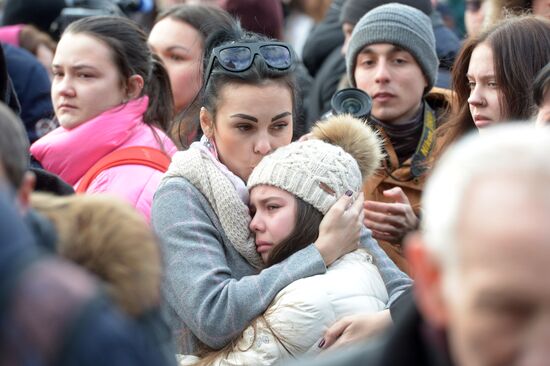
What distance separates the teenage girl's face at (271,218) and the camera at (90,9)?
3.29 m

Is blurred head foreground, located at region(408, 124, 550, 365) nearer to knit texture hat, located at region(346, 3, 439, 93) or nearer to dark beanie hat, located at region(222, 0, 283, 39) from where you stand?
knit texture hat, located at region(346, 3, 439, 93)

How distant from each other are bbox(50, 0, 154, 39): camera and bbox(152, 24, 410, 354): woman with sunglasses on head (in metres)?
2.81

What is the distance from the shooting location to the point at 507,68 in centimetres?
478

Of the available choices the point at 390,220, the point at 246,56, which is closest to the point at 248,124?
the point at 246,56

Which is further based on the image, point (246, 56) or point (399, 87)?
point (399, 87)

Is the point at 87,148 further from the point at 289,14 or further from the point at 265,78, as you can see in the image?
the point at 289,14

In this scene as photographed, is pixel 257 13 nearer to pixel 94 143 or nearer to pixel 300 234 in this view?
pixel 94 143

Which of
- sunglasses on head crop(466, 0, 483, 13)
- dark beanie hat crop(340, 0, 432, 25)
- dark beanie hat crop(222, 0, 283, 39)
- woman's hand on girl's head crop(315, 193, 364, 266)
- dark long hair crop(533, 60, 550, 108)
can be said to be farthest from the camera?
sunglasses on head crop(466, 0, 483, 13)

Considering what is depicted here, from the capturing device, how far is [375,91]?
5.58 metres

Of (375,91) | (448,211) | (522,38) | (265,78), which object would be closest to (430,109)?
(375,91)

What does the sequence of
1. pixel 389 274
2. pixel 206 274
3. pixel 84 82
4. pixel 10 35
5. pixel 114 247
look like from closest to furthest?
pixel 114 247, pixel 206 274, pixel 389 274, pixel 84 82, pixel 10 35

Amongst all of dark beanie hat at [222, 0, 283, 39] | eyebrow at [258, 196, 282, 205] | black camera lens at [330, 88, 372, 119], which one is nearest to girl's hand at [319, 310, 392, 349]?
eyebrow at [258, 196, 282, 205]

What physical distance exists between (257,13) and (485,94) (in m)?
2.84

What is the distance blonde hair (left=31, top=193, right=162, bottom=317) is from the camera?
2.38 meters
